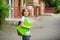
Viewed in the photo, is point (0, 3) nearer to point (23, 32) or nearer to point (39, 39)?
point (39, 39)

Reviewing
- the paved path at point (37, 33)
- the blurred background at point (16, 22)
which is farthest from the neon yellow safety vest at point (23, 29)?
the paved path at point (37, 33)

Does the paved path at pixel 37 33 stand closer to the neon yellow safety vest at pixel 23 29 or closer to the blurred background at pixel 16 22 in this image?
the blurred background at pixel 16 22

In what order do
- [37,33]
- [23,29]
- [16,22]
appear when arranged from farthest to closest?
[16,22]
[37,33]
[23,29]

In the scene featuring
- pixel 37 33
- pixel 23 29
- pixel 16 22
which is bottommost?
pixel 16 22

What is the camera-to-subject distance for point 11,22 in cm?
2195

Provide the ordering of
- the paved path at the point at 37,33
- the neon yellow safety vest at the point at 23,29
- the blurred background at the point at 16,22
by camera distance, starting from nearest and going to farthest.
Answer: the neon yellow safety vest at the point at 23,29, the blurred background at the point at 16,22, the paved path at the point at 37,33

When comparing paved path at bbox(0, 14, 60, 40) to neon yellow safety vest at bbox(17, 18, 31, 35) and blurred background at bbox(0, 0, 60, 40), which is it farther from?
neon yellow safety vest at bbox(17, 18, 31, 35)

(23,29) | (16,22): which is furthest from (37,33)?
(23,29)

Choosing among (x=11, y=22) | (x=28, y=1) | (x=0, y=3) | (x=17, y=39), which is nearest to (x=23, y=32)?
(x=0, y=3)

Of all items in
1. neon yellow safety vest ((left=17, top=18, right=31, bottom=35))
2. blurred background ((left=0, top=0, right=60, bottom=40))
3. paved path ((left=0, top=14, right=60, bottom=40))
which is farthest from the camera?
paved path ((left=0, top=14, right=60, bottom=40))

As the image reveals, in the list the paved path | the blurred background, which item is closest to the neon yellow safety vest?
the blurred background

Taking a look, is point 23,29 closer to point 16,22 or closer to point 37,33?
point 37,33

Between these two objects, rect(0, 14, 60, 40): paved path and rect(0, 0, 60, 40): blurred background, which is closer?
rect(0, 0, 60, 40): blurred background

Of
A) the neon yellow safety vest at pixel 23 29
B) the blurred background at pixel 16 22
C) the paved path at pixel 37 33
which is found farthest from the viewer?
the paved path at pixel 37 33
